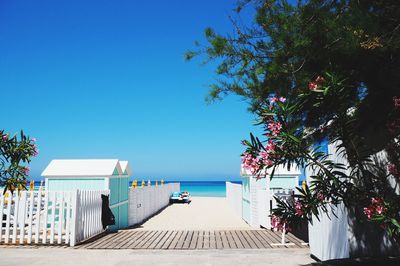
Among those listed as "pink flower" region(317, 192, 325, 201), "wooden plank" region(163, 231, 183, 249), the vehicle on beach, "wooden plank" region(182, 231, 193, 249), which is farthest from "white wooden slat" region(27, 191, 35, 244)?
the vehicle on beach

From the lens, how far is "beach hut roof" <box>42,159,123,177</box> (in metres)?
11.3

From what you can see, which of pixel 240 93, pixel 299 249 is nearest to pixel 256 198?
pixel 299 249

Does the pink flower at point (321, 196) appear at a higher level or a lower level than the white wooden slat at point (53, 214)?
higher

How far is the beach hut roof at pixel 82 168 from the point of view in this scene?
36.9 ft

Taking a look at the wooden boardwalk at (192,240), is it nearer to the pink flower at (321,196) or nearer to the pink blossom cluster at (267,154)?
the pink flower at (321,196)

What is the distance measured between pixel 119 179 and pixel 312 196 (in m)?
9.36

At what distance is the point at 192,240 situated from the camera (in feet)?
29.4

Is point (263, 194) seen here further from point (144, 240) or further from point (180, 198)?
point (180, 198)

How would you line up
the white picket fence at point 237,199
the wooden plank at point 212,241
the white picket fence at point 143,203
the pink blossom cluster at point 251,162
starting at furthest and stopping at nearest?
the white picket fence at point 237,199 < the white picket fence at point 143,203 < the wooden plank at point 212,241 < the pink blossom cluster at point 251,162

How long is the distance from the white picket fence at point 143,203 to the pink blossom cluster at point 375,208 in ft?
35.2

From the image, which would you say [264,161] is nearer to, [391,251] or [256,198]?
[391,251]

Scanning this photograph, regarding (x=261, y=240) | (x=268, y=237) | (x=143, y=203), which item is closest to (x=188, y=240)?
(x=261, y=240)

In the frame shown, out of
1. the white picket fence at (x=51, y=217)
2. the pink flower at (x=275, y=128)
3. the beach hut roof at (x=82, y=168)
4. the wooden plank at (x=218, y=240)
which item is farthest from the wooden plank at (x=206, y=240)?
the pink flower at (x=275, y=128)

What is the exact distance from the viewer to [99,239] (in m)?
9.31
